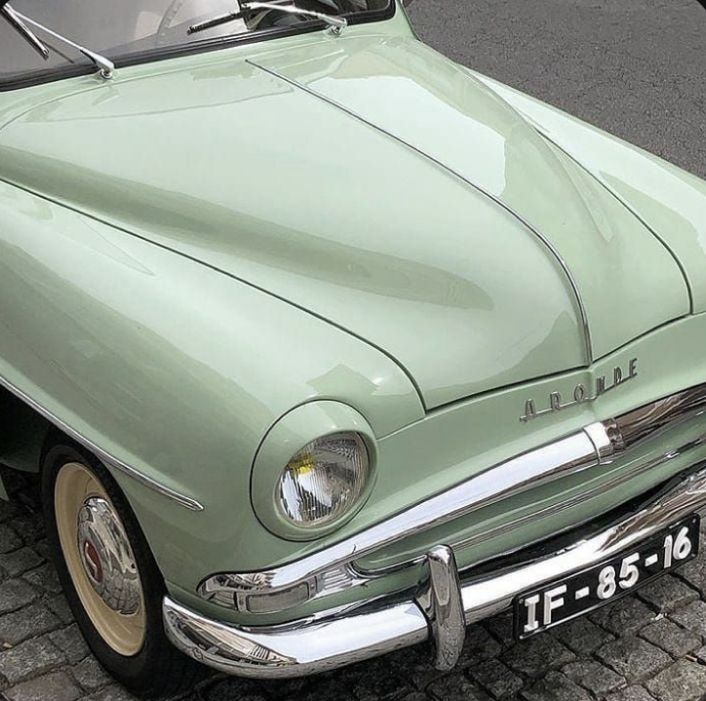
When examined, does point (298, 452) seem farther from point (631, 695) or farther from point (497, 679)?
point (631, 695)

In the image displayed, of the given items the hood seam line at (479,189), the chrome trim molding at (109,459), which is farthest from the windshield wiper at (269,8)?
the chrome trim molding at (109,459)

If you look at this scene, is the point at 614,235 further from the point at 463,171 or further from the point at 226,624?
the point at 226,624

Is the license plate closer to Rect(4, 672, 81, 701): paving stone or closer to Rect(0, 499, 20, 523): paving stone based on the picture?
Rect(4, 672, 81, 701): paving stone

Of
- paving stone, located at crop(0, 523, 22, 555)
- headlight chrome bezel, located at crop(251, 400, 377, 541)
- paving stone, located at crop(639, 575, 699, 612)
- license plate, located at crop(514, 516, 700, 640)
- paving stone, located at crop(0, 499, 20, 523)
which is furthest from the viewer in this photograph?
paving stone, located at crop(0, 499, 20, 523)

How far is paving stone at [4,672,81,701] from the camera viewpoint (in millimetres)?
2994

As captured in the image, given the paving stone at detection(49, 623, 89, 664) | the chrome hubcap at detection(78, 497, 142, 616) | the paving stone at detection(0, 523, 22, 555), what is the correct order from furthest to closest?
the paving stone at detection(0, 523, 22, 555) < the paving stone at detection(49, 623, 89, 664) < the chrome hubcap at detection(78, 497, 142, 616)

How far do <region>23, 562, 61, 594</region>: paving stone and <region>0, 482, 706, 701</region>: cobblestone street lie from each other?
4 centimetres

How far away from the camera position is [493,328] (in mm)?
2574

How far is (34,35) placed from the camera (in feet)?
10.4

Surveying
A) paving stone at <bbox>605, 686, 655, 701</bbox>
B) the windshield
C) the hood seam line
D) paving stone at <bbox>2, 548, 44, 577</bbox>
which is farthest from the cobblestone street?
the windshield

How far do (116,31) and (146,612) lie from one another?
1537 mm

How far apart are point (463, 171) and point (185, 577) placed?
113 cm

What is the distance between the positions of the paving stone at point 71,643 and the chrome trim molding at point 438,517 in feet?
2.69

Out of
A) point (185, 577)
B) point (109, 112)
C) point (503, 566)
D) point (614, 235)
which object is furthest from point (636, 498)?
point (109, 112)
